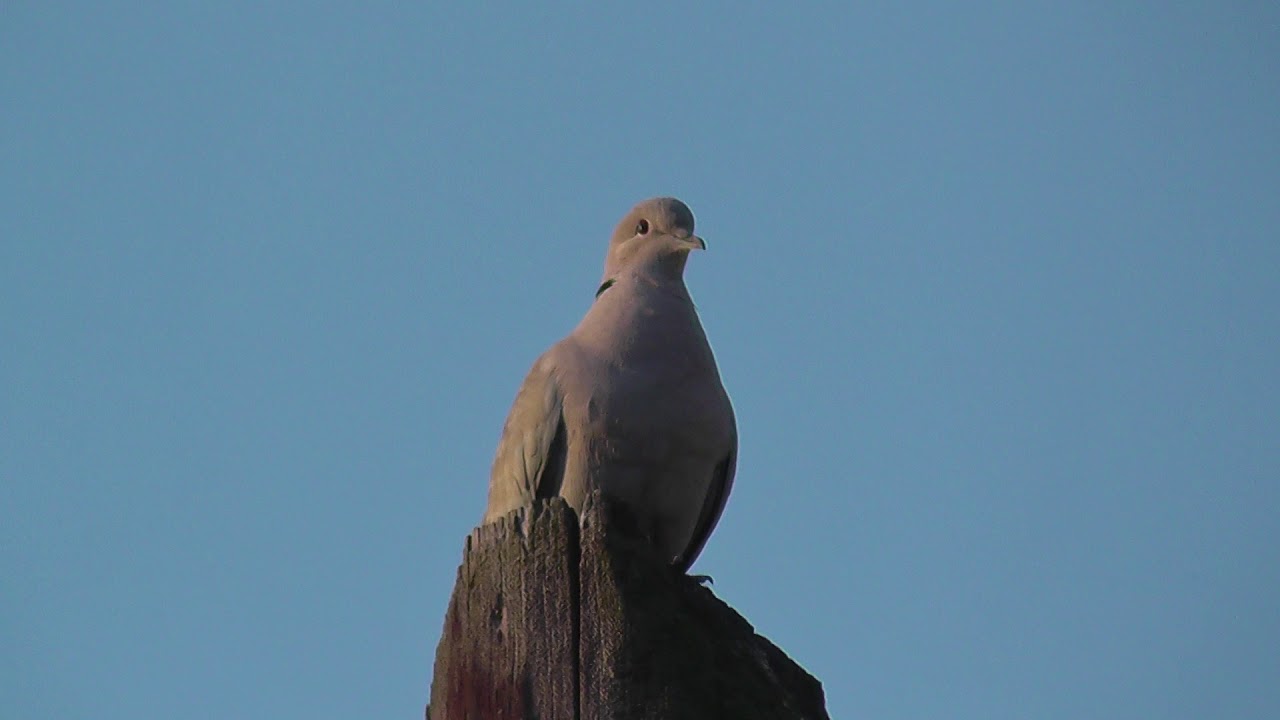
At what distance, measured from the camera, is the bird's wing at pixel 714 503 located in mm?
7109

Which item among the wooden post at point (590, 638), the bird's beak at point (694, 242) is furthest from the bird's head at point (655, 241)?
the wooden post at point (590, 638)

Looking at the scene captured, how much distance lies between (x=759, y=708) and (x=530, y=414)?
305 cm

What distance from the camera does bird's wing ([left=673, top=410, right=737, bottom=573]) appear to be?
7109mm

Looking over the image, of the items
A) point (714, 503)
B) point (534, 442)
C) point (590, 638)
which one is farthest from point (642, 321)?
point (590, 638)

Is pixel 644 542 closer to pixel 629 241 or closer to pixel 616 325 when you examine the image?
pixel 616 325

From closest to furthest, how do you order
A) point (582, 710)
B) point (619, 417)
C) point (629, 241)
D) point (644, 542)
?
point (582, 710) → point (644, 542) → point (619, 417) → point (629, 241)

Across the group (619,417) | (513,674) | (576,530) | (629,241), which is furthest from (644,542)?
(629,241)

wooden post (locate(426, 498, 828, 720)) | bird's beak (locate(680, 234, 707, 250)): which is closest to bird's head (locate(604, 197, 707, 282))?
bird's beak (locate(680, 234, 707, 250))

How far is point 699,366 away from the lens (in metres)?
6.89

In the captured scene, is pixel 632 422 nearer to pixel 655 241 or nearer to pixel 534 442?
pixel 534 442

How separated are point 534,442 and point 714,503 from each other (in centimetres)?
92

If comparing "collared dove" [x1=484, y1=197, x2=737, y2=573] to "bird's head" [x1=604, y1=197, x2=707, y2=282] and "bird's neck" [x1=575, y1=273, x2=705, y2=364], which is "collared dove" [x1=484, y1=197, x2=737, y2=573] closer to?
"bird's neck" [x1=575, y1=273, x2=705, y2=364]

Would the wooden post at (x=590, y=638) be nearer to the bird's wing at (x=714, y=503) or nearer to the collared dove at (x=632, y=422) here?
the collared dove at (x=632, y=422)

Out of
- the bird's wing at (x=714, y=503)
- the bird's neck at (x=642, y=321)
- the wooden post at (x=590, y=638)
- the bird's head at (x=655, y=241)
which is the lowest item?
the wooden post at (x=590, y=638)
